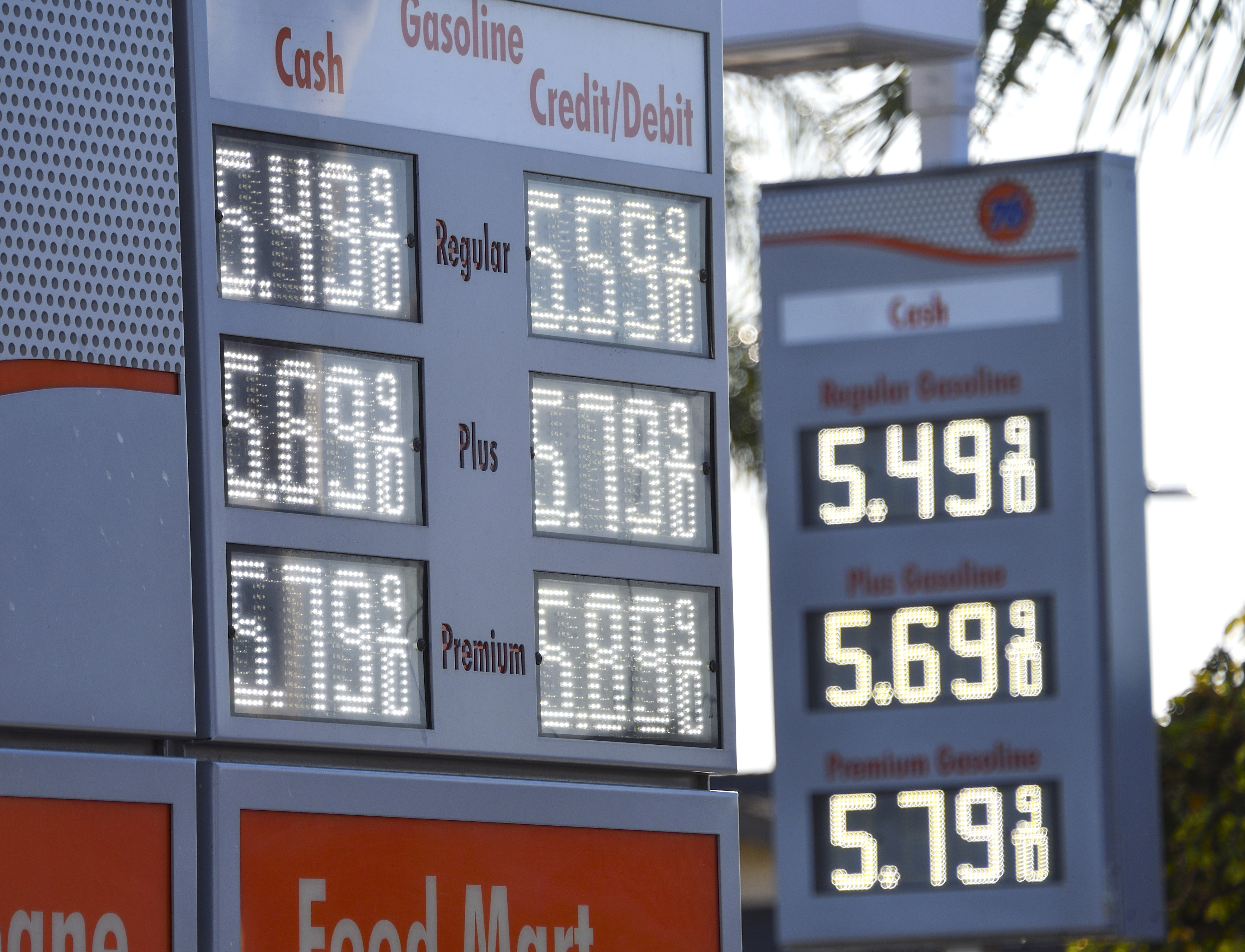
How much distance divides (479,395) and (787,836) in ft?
14.2

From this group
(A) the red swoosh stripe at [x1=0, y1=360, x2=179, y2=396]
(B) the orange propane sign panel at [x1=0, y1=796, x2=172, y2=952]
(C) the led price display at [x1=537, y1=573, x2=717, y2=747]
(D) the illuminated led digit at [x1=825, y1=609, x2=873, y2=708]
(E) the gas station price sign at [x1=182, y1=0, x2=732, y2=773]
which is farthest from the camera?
(D) the illuminated led digit at [x1=825, y1=609, x2=873, y2=708]

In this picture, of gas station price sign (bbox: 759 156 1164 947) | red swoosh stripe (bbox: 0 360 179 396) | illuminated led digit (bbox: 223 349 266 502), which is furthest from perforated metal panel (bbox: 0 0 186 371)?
gas station price sign (bbox: 759 156 1164 947)

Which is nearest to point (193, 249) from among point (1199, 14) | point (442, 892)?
point (442, 892)

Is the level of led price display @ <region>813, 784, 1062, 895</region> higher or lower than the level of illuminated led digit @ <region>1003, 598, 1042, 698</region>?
lower

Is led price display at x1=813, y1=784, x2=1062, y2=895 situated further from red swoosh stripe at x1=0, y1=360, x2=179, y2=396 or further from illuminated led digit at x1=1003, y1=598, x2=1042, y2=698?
red swoosh stripe at x1=0, y1=360, x2=179, y2=396

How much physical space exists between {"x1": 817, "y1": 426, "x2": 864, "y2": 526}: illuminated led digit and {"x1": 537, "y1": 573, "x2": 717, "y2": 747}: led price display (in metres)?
3.54

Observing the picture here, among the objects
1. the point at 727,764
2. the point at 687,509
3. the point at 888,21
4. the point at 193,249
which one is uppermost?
the point at 888,21

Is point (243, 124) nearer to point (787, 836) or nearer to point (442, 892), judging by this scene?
point (442, 892)

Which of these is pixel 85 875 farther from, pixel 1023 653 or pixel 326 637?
pixel 1023 653

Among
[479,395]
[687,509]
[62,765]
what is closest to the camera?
[62,765]

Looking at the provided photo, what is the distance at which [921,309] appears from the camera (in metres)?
9.10

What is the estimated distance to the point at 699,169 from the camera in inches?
225

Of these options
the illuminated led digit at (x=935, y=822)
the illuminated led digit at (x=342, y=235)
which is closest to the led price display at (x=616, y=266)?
the illuminated led digit at (x=342, y=235)

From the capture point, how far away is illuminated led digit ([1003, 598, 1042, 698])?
8797mm
